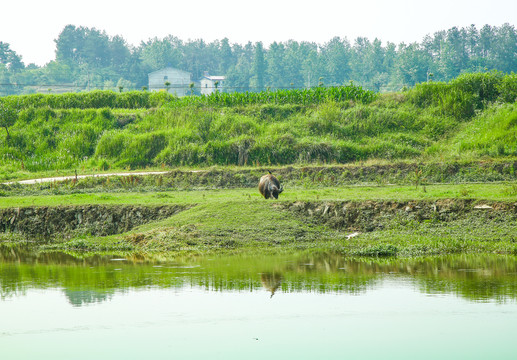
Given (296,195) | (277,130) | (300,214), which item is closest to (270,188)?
(296,195)

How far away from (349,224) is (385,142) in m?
12.9

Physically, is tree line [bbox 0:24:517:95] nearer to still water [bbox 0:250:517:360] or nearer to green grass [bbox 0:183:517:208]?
green grass [bbox 0:183:517:208]

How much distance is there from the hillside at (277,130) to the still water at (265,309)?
1355 cm

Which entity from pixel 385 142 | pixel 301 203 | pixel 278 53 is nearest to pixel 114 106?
pixel 385 142

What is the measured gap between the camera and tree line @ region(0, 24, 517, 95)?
9144 centimetres

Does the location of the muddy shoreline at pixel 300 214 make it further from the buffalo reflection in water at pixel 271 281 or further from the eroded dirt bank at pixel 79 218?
the buffalo reflection in water at pixel 271 281

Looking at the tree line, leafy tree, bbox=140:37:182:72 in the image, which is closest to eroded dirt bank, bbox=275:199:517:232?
the tree line

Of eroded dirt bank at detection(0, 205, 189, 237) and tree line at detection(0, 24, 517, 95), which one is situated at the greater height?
tree line at detection(0, 24, 517, 95)

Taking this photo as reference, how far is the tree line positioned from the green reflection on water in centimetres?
7339

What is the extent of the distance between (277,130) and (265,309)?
21524 millimetres

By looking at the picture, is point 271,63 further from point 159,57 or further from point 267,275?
point 267,275

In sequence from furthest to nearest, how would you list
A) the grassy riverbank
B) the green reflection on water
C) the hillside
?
the hillside < the grassy riverbank < the green reflection on water

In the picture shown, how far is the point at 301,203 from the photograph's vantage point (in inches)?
694

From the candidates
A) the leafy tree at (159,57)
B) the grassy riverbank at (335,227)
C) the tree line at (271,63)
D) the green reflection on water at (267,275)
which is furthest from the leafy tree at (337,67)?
the green reflection on water at (267,275)
